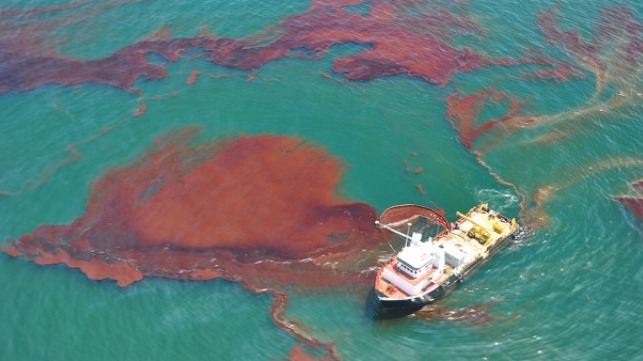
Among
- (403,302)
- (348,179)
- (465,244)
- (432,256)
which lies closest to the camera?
(403,302)

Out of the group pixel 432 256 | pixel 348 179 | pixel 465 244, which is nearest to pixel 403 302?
pixel 432 256

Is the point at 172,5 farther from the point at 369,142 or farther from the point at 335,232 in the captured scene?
the point at 335,232

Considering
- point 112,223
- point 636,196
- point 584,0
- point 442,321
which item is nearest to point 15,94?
point 112,223

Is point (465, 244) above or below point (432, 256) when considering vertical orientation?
below

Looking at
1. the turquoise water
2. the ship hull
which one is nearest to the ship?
the ship hull

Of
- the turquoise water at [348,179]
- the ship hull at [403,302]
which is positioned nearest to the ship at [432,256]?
the ship hull at [403,302]

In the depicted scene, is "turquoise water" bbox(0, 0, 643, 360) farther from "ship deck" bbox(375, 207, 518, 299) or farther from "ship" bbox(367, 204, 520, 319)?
"ship deck" bbox(375, 207, 518, 299)

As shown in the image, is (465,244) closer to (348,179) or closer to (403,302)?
(403,302)
